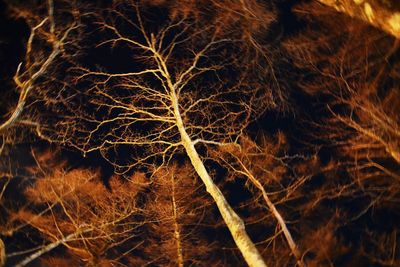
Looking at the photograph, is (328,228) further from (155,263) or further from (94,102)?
(94,102)

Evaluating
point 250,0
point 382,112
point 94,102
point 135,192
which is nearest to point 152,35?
point 94,102

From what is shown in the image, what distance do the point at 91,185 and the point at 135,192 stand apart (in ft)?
7.13

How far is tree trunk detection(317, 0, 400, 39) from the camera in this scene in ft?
Result: 7.00

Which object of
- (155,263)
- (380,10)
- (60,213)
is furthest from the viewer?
(155,263)

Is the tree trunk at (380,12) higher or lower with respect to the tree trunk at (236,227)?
higher

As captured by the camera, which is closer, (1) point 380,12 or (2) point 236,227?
(1) point 380,12

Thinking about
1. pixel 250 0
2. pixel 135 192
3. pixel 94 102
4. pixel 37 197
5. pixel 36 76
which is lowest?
pixel 37 197

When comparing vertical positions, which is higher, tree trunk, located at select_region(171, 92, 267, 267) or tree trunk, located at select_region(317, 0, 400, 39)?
tree trunk, located at select_region(317, 0, 400, 39)

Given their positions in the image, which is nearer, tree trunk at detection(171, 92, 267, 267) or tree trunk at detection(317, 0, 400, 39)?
tree trunk at detection(317, 0, 400, 39)

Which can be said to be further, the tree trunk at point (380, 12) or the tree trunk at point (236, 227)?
the tree trunk at point (236, 227)

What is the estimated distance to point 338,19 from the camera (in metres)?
8.70

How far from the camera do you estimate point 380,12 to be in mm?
2236

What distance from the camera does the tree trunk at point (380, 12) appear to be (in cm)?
213

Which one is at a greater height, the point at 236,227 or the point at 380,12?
the point at 380,12
